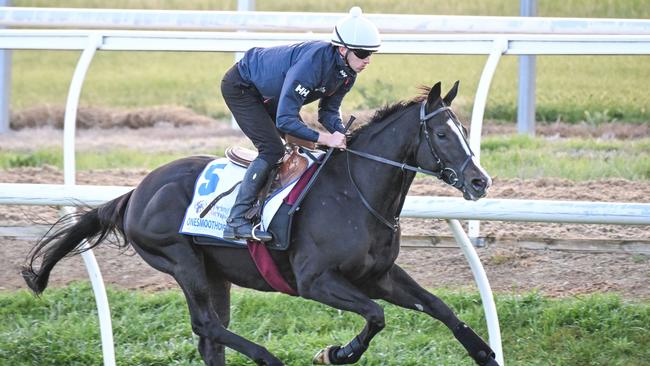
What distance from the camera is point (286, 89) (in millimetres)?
5113

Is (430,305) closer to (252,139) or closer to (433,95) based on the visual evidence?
(433,95)

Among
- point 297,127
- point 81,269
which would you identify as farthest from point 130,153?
point 297,127

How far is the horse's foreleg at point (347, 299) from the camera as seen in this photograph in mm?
5113

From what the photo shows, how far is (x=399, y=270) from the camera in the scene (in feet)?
17.9

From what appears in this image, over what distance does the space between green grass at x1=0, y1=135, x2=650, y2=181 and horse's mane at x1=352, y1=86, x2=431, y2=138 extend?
2.50 m

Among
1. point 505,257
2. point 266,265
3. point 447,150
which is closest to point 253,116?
point 266,265

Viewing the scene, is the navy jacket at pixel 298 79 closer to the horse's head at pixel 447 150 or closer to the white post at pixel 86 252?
the horse's head at pixel 447 150

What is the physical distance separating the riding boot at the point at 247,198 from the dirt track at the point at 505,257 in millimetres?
1680

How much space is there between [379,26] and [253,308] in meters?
1.85

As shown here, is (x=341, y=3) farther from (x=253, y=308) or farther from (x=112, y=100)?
(x=253, y=308)

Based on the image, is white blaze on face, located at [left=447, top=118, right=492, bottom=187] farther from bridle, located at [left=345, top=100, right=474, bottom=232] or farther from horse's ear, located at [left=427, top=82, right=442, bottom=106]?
horse's ear, located at [left=427, top=82, right=442, bottom=106]

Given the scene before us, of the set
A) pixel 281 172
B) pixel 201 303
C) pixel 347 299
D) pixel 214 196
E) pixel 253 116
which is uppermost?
pixel 253 116

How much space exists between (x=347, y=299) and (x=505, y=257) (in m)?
1.86

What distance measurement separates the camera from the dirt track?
6.52 m
